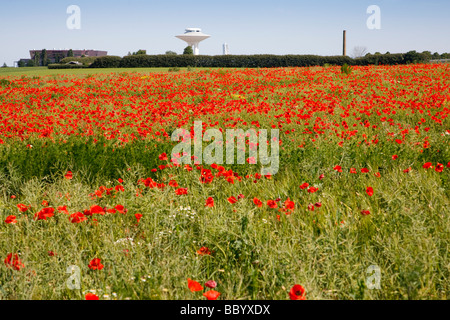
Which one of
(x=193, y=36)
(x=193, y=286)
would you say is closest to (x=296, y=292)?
(x=193, y=286)

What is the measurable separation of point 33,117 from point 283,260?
7624 mm

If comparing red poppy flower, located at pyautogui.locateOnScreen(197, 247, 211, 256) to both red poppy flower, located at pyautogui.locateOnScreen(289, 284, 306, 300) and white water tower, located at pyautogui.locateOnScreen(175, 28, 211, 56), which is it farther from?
white water tower, located at pyautogui.locateOnScreen(175, 28, 211, 56)

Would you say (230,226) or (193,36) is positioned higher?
(193,36)

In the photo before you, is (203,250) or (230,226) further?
(230,226)

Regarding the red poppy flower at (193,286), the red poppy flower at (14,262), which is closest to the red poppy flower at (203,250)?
the red poppy flower at (193,286)

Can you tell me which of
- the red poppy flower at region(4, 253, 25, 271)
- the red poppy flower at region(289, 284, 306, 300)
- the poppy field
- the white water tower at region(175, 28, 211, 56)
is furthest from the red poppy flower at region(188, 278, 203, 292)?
the white water tower at region(175, 28, 211, 56)

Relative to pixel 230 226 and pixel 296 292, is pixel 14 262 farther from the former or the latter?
pixel 296 292

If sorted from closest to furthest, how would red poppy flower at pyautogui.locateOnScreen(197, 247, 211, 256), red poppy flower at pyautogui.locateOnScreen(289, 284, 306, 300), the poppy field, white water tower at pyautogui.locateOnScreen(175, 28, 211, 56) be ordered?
red poppy flower at pyautogui.locateOnScreen(289, 284, 306, 300)
the poppy field
red poppy flower at pyautogui.locateOnScreen(197, 247, 211, 256)
white water tower at pyautogui.locateOnScreen(175, 28, 211, 56)

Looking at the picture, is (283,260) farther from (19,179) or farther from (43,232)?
(19,179)

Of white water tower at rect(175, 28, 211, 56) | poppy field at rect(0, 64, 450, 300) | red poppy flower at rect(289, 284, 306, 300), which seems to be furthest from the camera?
white water tower at rect(175, 28, 211, 56)

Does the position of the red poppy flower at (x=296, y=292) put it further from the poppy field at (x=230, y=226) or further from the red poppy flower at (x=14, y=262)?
the red poppy flower at (x=14, y=262)

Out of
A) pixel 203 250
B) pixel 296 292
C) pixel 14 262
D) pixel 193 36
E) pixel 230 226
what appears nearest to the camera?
pixel 296 292

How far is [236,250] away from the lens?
9.23 ft
